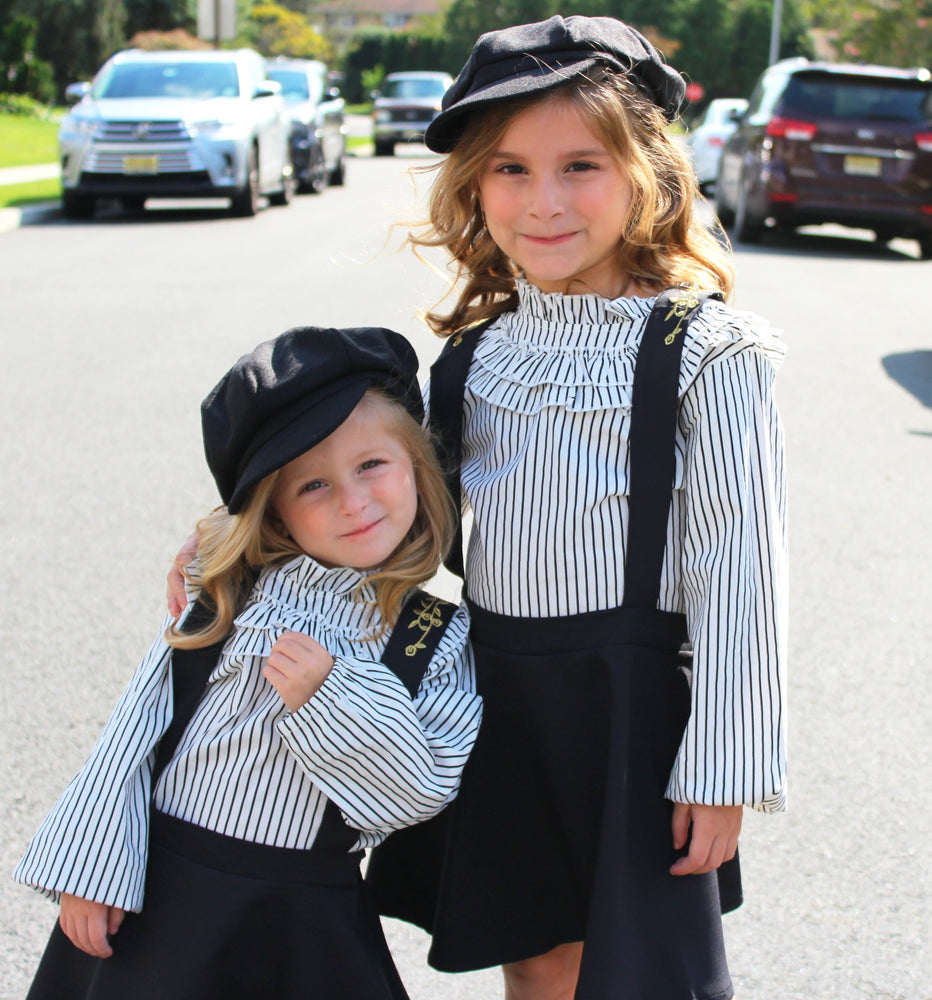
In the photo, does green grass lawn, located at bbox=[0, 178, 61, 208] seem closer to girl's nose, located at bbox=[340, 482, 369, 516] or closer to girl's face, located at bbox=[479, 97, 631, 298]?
girl's face, located at bbox=[479, 97, 631, 298]

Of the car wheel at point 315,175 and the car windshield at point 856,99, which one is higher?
the car windshield at point 856,99

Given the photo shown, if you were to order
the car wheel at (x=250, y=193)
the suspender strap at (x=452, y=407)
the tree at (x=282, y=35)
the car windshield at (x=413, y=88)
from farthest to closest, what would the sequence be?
the tree at (x=282, y=35), the car windshield at (x=413, y=88), the car wheel at (x=250, y=193), the suspender strap at (x=452, y=407)

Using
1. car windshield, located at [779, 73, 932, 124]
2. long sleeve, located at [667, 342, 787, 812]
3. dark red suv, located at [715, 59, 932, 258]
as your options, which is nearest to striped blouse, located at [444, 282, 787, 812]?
long sleeve, located at [667, 342, 787, 812]

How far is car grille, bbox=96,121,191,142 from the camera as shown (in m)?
13.6

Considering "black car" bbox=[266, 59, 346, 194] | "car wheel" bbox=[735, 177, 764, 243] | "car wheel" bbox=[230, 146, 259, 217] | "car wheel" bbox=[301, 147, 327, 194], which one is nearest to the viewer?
"car wheel" bbox=[735, 177, 764, 243]

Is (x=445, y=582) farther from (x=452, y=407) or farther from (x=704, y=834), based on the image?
(x=704, y=834)

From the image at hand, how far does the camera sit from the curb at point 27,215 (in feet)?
44.4

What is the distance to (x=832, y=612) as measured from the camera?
4500mm

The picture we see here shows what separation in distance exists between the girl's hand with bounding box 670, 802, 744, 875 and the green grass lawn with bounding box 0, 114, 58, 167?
20638 millimetres

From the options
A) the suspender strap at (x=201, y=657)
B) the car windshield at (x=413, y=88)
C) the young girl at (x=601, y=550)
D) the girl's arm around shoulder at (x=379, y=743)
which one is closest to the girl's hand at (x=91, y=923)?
the suspender strap at (x=201, y=657)

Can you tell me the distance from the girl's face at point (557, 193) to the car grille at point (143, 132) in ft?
40.0

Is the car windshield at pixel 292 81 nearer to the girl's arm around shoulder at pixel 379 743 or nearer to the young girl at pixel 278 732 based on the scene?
the young girl at pixel 278 732

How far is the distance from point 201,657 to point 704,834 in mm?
775

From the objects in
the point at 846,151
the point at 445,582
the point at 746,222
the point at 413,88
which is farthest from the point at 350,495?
the point at 413,88
